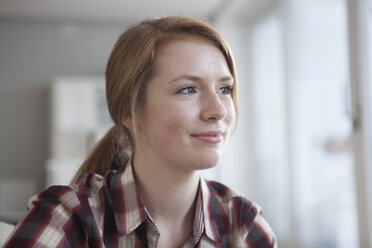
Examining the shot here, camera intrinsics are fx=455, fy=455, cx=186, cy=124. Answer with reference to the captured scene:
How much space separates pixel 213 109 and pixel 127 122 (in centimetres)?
29

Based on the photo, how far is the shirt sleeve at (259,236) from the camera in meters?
1.23

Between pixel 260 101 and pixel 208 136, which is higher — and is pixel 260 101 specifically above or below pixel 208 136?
above

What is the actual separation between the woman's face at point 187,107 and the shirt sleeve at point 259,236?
24 cm

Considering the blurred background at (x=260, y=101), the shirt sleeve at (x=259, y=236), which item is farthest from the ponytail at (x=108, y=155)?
the blurred background at (x=260, y=101)

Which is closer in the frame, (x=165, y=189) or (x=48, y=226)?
(x=48, y=226)

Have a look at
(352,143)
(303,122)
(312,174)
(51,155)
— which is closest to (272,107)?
(303,122)

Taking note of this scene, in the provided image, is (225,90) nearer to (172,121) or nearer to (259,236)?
(172,121)

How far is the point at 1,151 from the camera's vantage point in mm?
6539

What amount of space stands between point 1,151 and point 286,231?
412 cm

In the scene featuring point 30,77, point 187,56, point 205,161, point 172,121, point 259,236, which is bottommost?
point 259,236

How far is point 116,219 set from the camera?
114 cm

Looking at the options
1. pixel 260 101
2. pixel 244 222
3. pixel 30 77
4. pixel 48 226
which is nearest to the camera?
pixel 48 226

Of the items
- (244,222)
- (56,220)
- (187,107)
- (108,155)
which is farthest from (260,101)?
(56,220)

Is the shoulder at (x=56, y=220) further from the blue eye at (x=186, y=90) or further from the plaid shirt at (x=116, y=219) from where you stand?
the blue eye at (x=186, y=90)
